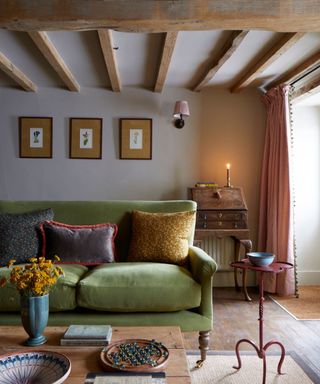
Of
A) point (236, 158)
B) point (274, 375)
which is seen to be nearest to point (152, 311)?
point (274, 375)

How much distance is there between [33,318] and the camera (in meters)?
1.55

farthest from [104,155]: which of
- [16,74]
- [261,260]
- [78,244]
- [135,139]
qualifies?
[261,260]

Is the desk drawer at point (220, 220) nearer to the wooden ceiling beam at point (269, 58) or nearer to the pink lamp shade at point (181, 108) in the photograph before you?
the pink lamp shade at point (181, 108)

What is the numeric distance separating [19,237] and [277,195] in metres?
2.52

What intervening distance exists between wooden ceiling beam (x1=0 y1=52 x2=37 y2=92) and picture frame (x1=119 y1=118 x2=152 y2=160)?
1.03 m

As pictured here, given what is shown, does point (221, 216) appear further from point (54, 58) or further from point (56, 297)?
point (54, 58)

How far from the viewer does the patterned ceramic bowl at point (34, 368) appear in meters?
1.29

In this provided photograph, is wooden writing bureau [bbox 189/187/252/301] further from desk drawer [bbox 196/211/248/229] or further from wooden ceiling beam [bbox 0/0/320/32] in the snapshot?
wooden ceiling beam [bbox 0/0/320/32]

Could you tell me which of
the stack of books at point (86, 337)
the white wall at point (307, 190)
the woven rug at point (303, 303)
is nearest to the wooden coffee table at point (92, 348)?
the stack of books at point (86, 337)

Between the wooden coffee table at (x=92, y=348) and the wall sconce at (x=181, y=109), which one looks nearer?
the wooden coffee table at (x=92, y=348)

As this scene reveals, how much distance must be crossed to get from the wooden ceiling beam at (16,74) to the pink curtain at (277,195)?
256cm

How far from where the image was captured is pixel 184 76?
3.68 meters

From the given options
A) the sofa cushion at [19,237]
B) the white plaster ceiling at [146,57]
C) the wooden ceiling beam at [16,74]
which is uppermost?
the white plaster ceiling at [146,57]

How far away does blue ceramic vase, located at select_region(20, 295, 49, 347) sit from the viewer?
1.55 meters
